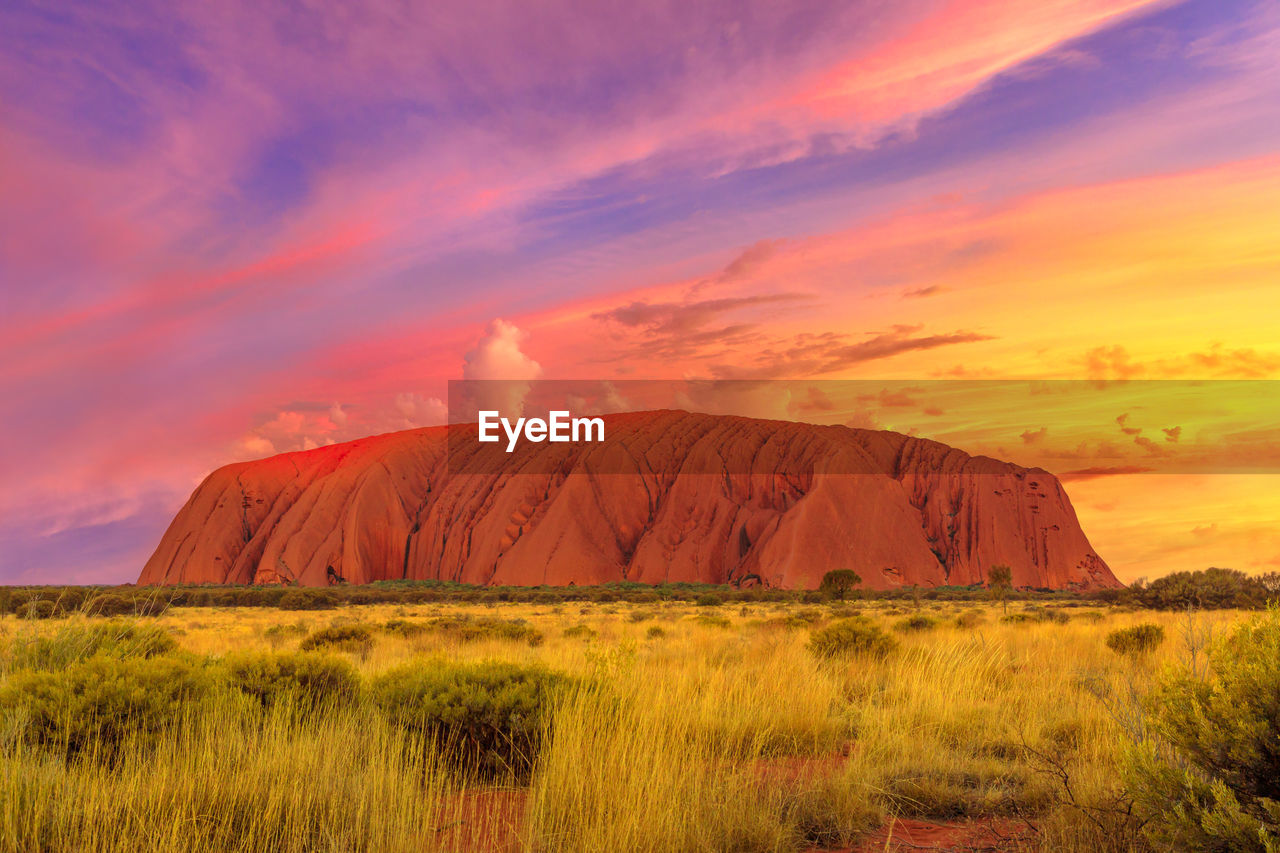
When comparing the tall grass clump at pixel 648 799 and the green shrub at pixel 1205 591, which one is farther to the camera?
the green shrub at pixel 1205 591

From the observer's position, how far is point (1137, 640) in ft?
44.3

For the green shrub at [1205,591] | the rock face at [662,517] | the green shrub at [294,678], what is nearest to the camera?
the green shrub at [294,678]

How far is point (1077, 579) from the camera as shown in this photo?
254ft

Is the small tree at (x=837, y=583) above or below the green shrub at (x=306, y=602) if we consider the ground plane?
above

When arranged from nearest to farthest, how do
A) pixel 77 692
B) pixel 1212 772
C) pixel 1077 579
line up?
1. pixel 1212 772
2. pixel 77 692
3. pixel 1077 579

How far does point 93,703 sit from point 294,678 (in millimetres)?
1788

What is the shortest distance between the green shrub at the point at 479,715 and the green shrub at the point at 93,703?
1807mm

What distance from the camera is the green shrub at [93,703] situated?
18.6 ft

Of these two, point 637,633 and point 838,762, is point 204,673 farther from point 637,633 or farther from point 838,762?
point 637,633

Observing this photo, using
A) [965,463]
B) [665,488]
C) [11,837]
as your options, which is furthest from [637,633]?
[965,463]

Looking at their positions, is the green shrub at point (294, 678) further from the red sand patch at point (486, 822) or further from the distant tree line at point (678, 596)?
the red sand patch at point (486, 822)

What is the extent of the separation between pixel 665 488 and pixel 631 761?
76304mm

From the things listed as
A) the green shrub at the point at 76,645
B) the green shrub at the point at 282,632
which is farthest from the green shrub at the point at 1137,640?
the green shrub at the point at 282,632

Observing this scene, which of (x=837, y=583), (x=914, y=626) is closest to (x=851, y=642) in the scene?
(x=914, y=626)
